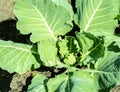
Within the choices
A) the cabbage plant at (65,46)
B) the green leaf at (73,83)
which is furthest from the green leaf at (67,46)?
the green leaf at (73,83)

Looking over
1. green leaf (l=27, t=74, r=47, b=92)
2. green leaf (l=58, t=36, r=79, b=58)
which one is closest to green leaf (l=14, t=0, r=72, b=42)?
green leaf (l=58, t=36, r=79, b=58)

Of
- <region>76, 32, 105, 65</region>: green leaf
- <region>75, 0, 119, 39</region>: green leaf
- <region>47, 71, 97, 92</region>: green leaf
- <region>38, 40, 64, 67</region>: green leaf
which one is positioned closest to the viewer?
<region>47, 71, 97, 92</region>: green leaf

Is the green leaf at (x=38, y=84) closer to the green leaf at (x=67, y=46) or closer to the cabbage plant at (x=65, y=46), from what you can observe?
the cabbage plant at (x=65, y=46)

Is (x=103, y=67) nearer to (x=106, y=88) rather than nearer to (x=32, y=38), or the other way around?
(x=106, y=88)

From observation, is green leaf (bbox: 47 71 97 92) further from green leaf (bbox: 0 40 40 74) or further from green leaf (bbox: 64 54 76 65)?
green leaf (bbox: 0 40 40 74)

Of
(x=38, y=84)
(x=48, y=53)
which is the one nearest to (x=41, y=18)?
(x=48, y=53)

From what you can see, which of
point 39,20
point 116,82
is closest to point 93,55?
point 116,82

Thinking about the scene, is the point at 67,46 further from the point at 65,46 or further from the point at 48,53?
the point at 48,53
